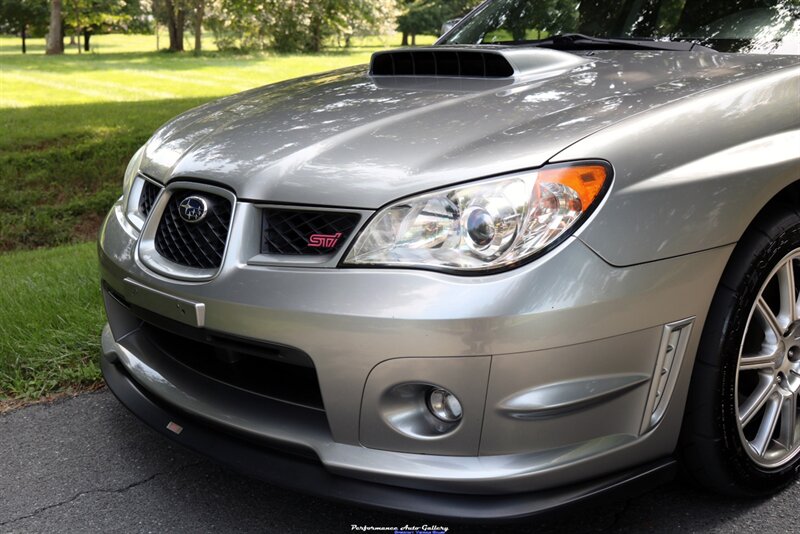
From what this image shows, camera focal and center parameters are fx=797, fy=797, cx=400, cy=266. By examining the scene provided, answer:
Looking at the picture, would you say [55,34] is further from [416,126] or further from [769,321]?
[769,321]

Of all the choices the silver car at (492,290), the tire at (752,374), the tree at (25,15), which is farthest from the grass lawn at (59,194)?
the tree at (25,15)

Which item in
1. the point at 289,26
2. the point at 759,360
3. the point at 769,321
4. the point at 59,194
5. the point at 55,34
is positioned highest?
the point at 769,321

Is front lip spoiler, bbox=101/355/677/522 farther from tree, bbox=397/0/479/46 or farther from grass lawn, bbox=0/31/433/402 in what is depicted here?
tree, bbox=397/0/479/46

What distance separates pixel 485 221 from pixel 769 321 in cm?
104

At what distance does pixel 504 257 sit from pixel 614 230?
280 millimetres

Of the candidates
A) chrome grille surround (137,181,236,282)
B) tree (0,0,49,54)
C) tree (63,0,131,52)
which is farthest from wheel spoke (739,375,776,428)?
tree (0,0,49,54)

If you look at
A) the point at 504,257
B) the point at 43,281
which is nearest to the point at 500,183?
the point at 504,257

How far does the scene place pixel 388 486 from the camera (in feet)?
6.61

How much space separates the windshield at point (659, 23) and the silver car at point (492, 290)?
1.17ft

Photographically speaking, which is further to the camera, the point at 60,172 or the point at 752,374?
the point at 60,172

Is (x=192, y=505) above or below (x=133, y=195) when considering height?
below

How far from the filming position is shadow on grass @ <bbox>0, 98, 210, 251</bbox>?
723cm

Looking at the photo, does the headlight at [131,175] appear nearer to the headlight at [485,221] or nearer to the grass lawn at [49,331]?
the grass lawn at [49,331]

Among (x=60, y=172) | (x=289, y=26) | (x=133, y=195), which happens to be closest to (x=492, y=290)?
(x=133, y=195)
